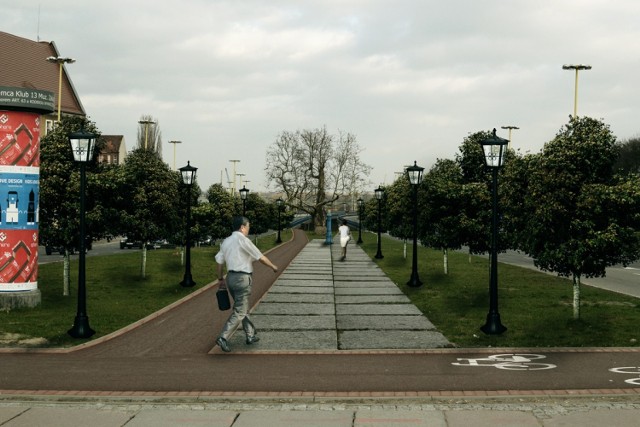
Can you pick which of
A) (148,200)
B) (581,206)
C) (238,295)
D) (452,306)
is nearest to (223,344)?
(238,295)

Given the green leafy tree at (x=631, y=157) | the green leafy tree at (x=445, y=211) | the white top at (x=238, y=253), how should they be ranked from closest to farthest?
the white top at (x=238, y=253), the green leafy tree at (x=445, y=211), the green leafy tree at (x=631, y=157)

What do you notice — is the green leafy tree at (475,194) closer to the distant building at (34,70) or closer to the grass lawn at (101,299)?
the grass lawn at (101,299)

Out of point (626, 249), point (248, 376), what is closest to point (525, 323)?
point (626, 249)

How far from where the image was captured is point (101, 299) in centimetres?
1856

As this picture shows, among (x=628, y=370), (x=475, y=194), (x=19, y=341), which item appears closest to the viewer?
(x=628, y=370)

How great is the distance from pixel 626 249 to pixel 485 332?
3512mm

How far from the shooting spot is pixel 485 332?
13.4 metres

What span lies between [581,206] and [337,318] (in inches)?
237

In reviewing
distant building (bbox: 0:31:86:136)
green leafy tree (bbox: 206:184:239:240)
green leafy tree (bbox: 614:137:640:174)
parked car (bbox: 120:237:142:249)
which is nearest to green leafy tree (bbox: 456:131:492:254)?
green leafy tree (bbox: 206:184:239:240)

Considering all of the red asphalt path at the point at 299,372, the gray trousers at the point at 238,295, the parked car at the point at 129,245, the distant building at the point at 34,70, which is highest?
the distant building at the point at 34,70

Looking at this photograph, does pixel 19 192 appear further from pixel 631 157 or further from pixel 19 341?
pixel 631 157

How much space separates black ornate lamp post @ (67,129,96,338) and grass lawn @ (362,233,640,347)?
726cm

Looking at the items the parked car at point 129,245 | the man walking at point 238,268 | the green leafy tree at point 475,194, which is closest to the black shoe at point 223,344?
the man walking at point 238,268

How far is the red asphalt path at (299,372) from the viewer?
8938mm
